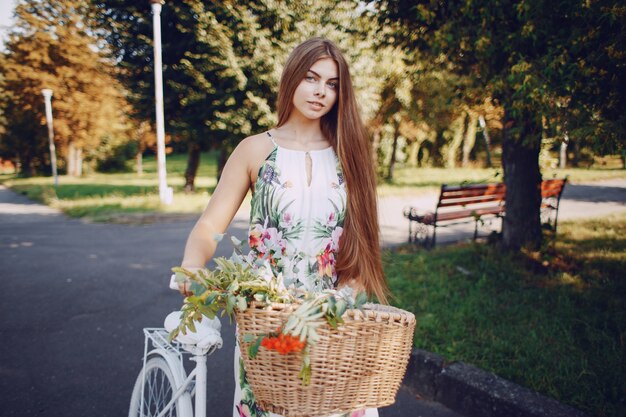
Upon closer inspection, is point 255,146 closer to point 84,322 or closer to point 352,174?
point 352,174

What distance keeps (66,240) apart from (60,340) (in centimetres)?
506

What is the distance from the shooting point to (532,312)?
4.06 m

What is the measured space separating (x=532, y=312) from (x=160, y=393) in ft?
11.3

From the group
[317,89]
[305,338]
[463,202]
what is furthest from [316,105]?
[463,202]

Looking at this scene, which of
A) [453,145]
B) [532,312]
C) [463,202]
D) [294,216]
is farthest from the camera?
[453,145]

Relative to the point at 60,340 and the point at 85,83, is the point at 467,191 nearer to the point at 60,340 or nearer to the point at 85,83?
the point at 60,340

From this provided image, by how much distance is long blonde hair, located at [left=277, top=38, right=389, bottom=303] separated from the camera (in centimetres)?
175

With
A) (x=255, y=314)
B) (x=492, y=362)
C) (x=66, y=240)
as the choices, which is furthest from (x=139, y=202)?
(x=255, y=314)

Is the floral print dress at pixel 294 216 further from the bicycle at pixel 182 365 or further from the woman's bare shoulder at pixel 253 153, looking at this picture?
the bicycle at pixel 182 365

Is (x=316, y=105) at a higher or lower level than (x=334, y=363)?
higher

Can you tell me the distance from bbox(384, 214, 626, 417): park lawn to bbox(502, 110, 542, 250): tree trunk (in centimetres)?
29

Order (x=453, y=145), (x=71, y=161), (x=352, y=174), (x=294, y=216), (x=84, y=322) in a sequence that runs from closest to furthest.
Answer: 1. (x=294, y=216)
2. (x=352, y=174)
3. (x=84, y=322)
4. (x=453, y=145)
5. (x=71, y=161)

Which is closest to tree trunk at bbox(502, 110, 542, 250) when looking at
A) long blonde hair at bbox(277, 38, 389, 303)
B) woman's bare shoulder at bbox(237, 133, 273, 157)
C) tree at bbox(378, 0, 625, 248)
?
tree at bbox(378, 0, 625, 248)

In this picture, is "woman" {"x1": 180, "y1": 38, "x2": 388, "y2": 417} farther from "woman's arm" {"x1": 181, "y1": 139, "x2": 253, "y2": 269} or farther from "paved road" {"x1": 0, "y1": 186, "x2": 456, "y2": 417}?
"paved road" {"x1": 0, "y1": 186, "x2": 456, "y2": 417}
